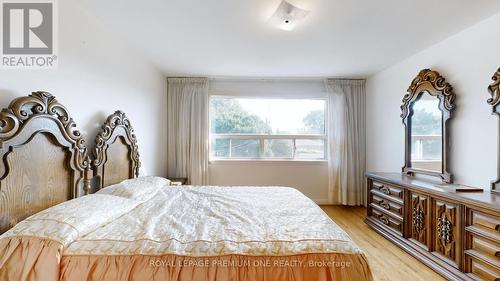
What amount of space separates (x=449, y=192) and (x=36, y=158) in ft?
11.0

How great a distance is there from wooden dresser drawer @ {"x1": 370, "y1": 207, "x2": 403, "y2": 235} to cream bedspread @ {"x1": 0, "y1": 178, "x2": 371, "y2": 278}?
1568 mm

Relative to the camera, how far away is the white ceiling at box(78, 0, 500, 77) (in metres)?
1.97

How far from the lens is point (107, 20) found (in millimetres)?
2229

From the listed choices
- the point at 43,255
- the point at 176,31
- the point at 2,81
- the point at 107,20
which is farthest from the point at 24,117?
the point at 176,31

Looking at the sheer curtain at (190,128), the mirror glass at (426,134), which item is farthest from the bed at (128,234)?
the sheer curtain at (190,128)

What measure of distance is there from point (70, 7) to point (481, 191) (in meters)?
3.96

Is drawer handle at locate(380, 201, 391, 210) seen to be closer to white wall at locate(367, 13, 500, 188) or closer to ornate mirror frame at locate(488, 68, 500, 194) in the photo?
white wall at locate(367, 13, 500, 188)

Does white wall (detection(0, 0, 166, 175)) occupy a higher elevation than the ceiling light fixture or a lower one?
lower

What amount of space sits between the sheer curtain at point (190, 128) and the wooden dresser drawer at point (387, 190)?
2.74 m

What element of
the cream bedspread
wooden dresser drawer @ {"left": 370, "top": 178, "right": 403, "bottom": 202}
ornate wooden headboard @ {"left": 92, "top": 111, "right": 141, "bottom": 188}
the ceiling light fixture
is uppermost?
the ceiling light fixture

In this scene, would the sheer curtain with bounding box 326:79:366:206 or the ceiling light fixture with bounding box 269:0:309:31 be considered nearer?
the ceiling light fixture with bounding box 269:0:309:31

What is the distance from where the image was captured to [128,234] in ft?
4.40

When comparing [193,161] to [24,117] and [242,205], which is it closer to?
[242,205]

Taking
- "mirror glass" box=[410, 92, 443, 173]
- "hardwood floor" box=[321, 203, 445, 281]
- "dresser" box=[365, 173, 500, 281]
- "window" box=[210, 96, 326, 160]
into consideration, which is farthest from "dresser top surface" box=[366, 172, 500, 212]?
"window" box=[210, 96, 326, 160]
